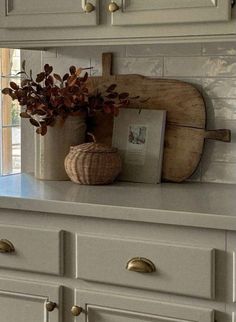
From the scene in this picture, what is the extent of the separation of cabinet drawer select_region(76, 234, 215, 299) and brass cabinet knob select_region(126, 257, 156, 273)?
1 centimetres

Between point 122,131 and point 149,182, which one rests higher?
point 122,131

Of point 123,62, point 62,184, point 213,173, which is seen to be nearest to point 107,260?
point 62,184

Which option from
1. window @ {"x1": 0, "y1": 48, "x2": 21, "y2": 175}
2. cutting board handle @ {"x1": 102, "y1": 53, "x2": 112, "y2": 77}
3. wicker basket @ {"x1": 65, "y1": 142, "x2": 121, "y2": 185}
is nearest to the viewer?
wicker basket @ {"x1": 65, "y1": 142, "x2": 121, "y2": 185}

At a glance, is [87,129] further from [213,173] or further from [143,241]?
[143,241]

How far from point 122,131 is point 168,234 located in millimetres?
693

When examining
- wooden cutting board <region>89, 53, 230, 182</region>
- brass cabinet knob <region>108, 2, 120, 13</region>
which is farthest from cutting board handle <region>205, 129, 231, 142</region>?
brass cabinet knob <region>108, 2, 120, 13</region>

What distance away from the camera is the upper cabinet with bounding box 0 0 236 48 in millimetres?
1959

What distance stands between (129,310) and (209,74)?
36.6 inches

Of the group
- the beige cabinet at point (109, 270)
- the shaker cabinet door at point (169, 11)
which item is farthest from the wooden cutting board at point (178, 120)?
the beige cabinet at point (109, 270)

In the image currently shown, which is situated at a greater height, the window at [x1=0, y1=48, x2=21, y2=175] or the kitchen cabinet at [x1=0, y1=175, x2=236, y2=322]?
the window at [x1=0, y1=48, x2=21, y2=175]

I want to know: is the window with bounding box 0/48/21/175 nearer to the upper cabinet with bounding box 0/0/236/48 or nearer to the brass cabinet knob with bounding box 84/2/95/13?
the upper cabinet with bounding box 0/0/236/48

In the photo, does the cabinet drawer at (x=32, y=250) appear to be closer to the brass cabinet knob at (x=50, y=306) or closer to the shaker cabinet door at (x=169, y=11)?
the brass cabinet knob at (x=50, y=306)

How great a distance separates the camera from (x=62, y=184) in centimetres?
225

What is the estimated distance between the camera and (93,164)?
7.17ft
